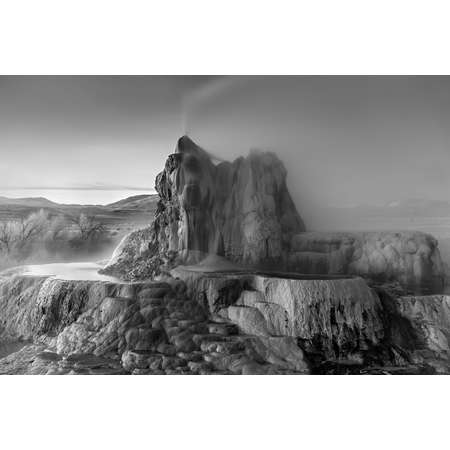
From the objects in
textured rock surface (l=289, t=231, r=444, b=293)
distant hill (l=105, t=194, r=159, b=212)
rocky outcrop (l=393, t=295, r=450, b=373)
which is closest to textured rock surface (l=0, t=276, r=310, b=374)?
distant hill (l=105, t=194, r=159, b=212)

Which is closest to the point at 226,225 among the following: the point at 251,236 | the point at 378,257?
the point at 251,236

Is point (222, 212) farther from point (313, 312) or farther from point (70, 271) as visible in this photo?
point (70, 271)

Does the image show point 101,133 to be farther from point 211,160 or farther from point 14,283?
point 14,283

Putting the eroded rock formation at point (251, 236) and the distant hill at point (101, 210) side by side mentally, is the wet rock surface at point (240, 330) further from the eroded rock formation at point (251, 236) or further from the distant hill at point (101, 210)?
the distant hill at point (101, 210)

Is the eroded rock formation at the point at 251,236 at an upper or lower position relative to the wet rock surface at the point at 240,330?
upper

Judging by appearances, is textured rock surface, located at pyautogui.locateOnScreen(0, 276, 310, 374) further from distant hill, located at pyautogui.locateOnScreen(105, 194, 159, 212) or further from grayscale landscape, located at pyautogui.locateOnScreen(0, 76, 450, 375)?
distant hill, located at pyautogui.locateOnScreen(105, 194, 159, 212)

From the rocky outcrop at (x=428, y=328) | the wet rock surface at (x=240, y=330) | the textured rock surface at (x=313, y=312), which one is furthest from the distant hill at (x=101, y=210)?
the rocky outcrop at (x=428, y=328)
